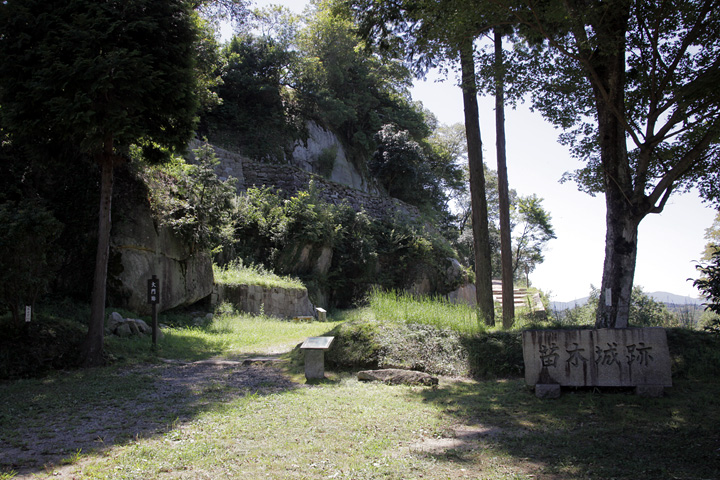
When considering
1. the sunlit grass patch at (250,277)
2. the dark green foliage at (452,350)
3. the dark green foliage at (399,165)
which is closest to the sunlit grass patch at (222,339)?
the sunlit grass patch at (250,277)

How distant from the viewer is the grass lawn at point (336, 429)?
11.7ft

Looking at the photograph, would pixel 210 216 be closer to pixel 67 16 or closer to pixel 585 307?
pixel 67 16

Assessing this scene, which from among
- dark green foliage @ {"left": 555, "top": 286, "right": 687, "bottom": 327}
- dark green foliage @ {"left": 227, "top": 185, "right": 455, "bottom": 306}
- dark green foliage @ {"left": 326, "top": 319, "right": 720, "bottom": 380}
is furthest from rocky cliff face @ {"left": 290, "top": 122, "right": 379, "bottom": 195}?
dark green foliage @ {"left": 326, "top": 319, "right": 720, "bottom": 380}

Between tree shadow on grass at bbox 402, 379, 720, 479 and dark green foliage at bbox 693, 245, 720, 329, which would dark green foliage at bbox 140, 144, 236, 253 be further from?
dark green foliage at bbox 693, 245, 720, 329

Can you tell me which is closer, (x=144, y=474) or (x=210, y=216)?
(x=144, y=474)

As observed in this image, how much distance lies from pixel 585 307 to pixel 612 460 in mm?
11248

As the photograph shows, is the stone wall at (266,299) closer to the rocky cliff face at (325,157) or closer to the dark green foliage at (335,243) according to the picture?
the dark green foliage at (335,243)

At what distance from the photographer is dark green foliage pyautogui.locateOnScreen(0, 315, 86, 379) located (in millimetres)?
6754

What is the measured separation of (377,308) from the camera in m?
9.34

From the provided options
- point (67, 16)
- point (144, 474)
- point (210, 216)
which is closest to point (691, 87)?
point (144, 474)

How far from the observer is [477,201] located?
10859 millimetres

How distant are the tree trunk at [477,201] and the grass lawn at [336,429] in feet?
12.4

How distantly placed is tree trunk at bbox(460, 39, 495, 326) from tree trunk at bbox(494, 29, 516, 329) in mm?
400

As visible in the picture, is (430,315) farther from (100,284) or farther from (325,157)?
(325,157)
